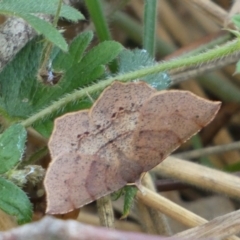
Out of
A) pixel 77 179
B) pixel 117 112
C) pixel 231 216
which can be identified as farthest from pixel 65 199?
pixel 231 216

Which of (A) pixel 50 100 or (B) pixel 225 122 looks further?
(B) pixel 225 122

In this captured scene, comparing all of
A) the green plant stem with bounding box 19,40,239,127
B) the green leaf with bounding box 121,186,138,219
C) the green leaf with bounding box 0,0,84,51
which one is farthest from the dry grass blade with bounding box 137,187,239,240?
the green leaf with bounding box 0,0,84,51

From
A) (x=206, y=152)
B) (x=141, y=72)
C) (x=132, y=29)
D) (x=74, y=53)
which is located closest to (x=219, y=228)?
(x=141, y=72)

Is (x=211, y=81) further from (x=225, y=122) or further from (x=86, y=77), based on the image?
(x=86, y=77)

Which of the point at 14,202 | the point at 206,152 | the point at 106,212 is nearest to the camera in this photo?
the point at 14,202

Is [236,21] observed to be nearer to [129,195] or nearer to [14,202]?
[129,195]


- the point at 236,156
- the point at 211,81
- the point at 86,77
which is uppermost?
the point at 86,77
